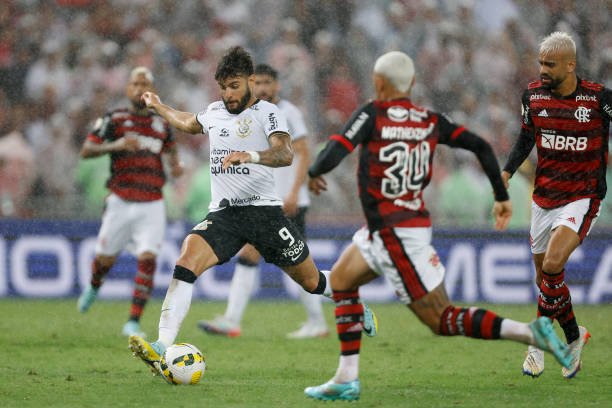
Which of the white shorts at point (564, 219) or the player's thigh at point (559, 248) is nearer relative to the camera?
the player's thigh at point (559, 248)

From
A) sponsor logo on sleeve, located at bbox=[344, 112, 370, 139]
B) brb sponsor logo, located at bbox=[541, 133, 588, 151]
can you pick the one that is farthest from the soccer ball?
brb sponsor logo, located at bbox=[541, 133, 588, 151]

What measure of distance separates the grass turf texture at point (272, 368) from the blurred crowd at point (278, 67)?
2567 mm

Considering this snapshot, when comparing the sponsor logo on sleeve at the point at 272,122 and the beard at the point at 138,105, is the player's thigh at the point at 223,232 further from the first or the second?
the beard at the point at 138,105

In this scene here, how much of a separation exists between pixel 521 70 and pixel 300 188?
6244 mm

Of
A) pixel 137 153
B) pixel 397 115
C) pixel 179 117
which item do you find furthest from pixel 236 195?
pixel 137 153

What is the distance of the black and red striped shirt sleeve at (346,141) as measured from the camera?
20.9 ft

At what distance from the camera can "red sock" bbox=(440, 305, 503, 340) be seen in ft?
21.3

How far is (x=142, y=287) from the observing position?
10.9 m

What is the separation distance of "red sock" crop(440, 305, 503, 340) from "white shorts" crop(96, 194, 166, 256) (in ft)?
17.2

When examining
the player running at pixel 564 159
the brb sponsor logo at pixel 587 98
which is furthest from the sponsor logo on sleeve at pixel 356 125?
the brb sponsor logo at pixel 587 98

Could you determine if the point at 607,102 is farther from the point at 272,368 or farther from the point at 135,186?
the point at 135,186

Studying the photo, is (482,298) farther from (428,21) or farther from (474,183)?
(428,21)

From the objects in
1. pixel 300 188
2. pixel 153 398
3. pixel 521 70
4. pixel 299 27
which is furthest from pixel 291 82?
pixel 153 398

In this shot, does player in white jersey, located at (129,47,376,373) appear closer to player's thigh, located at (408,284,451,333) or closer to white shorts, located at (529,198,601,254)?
player's thigh, located at (408,284,451,333)
